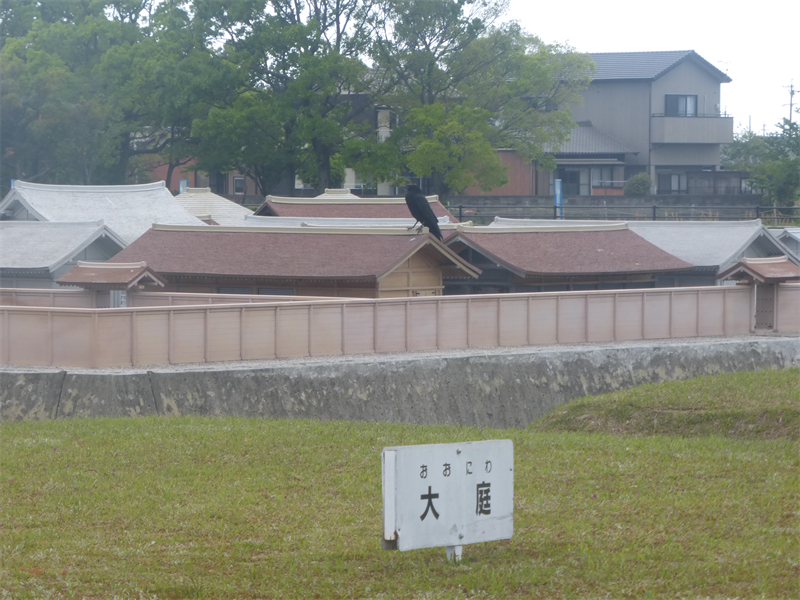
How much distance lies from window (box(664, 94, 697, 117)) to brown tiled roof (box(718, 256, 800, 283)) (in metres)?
42.8

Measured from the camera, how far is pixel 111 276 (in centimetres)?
2800

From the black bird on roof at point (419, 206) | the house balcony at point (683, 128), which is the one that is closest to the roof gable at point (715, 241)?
the black bird on roof at point (419, 206)

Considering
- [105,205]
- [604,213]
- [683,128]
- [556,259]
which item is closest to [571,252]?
[556,259]

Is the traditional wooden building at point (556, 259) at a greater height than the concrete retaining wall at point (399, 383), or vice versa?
the traditional wooden building at point (556, 259)

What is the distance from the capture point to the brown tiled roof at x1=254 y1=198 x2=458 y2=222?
146 ft

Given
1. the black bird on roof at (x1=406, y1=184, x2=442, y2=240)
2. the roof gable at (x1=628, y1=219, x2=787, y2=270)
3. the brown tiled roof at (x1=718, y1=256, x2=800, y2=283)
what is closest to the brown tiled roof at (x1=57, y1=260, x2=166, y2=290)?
the black bird on roof at (x1=406, y1=184, x2=442, y2=240)

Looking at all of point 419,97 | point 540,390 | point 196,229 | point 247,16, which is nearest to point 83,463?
point 540,390

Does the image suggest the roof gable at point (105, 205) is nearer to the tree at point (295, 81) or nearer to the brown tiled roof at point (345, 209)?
the brown tiled roof at point (345, 209)

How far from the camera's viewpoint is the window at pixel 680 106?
72.8 metres

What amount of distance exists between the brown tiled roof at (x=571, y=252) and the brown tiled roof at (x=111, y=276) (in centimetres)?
1194

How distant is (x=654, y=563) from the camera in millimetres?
8727

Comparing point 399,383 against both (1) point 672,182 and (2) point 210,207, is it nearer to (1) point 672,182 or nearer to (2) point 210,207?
(2) point 210,207

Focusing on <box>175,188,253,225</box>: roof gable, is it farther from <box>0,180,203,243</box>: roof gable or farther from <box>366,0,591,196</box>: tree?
<box>366,0,591,196</box>: tree

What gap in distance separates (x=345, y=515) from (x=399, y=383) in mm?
13773
